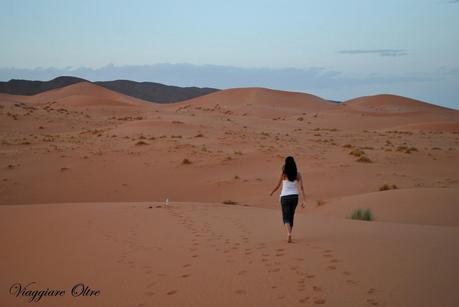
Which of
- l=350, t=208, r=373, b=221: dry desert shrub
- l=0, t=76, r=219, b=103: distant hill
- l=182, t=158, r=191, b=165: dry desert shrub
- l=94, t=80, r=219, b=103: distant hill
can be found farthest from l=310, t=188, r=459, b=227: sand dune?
l=94, t=80, r=219, b=103: distant hill

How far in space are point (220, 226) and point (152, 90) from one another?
139m

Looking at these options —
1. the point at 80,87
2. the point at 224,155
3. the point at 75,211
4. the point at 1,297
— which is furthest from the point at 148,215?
the point at 80,87

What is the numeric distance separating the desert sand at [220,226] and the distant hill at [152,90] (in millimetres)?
113568

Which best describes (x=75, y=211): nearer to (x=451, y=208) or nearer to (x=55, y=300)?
(x=55, y=300)

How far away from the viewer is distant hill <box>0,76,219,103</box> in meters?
129

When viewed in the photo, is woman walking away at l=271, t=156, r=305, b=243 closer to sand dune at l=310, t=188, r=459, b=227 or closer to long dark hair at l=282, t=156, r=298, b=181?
long dark hair at l=282, t=156, r=298, b=181

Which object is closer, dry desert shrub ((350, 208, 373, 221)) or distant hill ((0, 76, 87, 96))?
dry desert shrub ((350, 208, 373, 221))

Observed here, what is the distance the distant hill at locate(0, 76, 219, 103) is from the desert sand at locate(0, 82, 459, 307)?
4324 inches

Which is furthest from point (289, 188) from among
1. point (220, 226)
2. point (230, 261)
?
point (220, 226)

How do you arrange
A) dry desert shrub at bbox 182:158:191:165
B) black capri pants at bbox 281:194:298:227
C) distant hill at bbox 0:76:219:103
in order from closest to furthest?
black capri pants at bbox 281:194:298:227
dry desert shrub at bbox 182:158:191:165
distant hill at bbox 0:76:219:103

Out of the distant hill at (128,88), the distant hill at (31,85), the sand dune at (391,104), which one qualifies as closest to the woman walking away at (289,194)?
the sand dune at (391,104)

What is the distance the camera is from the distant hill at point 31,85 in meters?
127

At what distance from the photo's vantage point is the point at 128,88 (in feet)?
471

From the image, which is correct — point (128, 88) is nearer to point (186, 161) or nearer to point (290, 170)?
point (186, 161)
